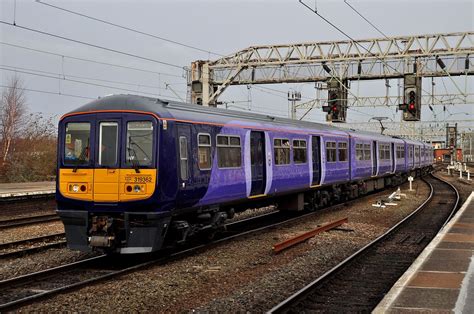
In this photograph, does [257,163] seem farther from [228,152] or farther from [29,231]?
[29,231]

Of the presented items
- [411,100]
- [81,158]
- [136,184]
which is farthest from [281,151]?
[411,100]

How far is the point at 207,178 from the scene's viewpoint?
11.0m

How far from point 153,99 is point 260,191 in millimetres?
4418

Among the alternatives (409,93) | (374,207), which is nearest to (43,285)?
(374,207)

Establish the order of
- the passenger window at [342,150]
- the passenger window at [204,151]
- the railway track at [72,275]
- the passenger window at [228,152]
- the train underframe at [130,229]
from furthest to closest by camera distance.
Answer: the passenger window at [342,150], the passenger window at [228,152], the passenger window at [204,151], the train underframe at [130,229], the railway track at [72,275]

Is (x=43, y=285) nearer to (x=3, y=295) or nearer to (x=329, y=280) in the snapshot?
(x=3, y=295)

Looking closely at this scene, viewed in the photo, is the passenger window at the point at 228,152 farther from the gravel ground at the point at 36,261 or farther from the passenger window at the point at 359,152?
the passenger window at the point at 359,152

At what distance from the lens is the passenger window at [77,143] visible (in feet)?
32.5

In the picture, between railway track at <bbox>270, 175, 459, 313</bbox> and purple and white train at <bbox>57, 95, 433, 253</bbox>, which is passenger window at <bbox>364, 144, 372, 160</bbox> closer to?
railway track at <bbox>270, 175, 459, 313</bbox>

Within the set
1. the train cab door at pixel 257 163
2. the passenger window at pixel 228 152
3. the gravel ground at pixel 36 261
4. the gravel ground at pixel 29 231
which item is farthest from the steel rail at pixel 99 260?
the gravel ground at pixel 29 231

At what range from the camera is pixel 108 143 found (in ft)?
32.1

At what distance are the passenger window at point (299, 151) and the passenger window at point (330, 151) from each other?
2315 millimetres

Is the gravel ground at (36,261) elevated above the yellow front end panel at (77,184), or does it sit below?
below

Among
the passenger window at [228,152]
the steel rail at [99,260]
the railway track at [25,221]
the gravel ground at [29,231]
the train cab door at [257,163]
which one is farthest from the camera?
the railway track at [25,221]
